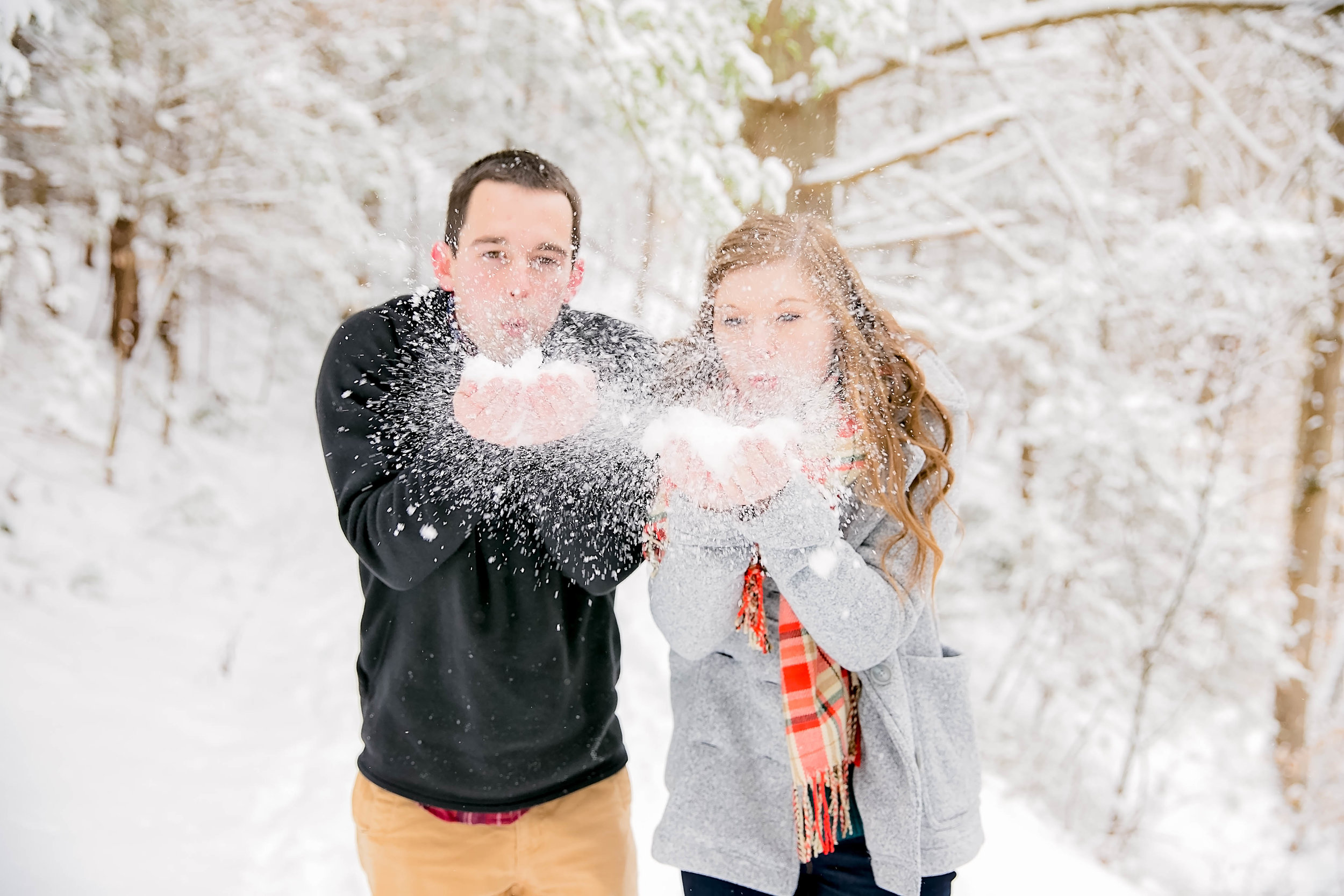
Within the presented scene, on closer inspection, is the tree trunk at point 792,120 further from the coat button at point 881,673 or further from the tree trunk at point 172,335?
the tree trunk at point 172,335

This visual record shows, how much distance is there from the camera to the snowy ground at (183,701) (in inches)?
111

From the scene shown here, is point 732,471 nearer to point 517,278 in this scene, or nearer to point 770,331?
point 770,331

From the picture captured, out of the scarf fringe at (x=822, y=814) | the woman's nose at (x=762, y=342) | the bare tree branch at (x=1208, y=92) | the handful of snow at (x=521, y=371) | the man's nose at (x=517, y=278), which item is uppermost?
the bare tree branch at (x=1208, y=92)

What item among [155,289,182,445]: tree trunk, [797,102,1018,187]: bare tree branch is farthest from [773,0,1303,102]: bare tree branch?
[155,289,182,445]: tree trunk

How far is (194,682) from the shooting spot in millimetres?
4336

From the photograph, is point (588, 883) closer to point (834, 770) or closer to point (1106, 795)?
point (834, 770)

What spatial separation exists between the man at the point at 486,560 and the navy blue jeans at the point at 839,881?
0.26 meters

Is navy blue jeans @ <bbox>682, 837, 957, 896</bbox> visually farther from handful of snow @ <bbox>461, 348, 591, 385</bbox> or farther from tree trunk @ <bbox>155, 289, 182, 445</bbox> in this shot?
tree trunk @ <bbox>155, 289, 182, 445</bbox>

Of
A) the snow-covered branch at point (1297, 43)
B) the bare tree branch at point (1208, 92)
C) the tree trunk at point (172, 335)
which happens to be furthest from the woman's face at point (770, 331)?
the tree trunk at point (172, 335)

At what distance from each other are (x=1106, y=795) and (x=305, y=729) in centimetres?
911

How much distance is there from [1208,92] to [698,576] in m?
4.74

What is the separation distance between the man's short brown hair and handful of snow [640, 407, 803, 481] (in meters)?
0.53

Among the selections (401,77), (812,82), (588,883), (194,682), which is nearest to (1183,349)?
(812,82)

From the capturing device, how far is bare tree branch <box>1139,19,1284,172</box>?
4070mm
